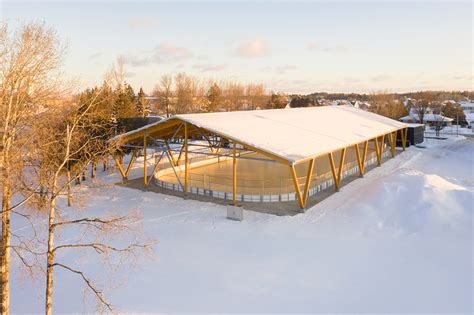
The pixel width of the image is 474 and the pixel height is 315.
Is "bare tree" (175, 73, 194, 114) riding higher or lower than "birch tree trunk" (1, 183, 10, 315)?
higher

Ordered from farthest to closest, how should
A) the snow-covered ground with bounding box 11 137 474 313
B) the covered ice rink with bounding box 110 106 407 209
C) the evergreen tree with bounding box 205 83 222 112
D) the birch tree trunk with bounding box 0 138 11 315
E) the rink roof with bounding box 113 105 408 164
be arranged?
the evergreen tree with bounding box 205 83 222 112
the covered ice rink with bounding box 110 106 407 209
the rink roof with bounding box 113 105 408 164
the snow-covered ground with bounding box 11 137 474 313
the birch tree trunk with bounding box 0 138 11 315

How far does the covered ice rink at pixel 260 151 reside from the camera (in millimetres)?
17422

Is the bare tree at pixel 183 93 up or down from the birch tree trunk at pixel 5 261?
up

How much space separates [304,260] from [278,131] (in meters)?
9.43

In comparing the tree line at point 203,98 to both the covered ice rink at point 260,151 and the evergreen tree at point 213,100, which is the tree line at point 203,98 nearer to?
the evergreen tree at point 213,100

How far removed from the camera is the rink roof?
56.7 ft

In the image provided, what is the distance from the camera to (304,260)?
12250 millimetres

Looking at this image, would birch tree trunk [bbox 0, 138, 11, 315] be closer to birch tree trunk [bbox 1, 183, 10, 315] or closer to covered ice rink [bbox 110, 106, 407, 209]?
birch tree trunk [bbox 1, 183, 10, 315]

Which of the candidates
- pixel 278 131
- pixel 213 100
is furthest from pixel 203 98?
pixel 278 131

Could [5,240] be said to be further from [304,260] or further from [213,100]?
[213,100]

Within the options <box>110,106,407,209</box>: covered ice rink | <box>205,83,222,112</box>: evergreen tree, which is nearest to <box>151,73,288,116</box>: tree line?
<box>205,83,222,112</box>: evergreen tree

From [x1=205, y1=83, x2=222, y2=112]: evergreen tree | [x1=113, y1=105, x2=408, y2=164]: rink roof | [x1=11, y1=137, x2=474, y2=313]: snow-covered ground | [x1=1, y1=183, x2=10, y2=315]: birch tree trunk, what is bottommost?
[x1=11, y1=137, x2=474, y2=313]: snow-covered ground

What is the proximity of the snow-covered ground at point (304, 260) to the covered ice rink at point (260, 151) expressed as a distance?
5.61 feet

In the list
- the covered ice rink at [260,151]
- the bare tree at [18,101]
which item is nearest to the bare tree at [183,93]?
the covered ice rink at [260,151]
